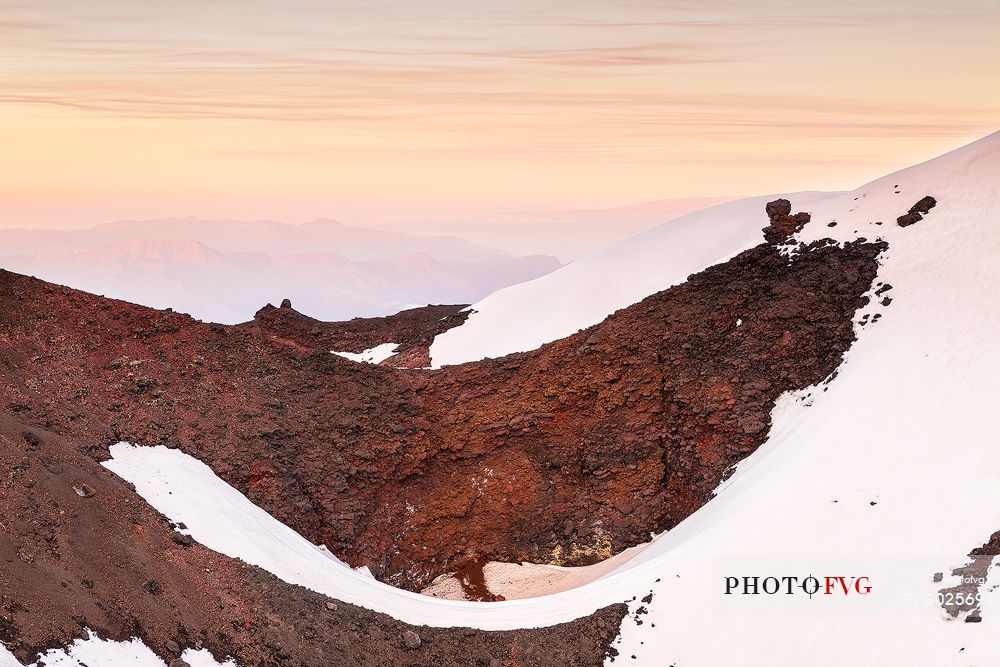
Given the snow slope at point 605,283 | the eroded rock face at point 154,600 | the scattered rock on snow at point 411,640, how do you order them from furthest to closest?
1. the snow slope at point 605,283
2. the scattered rock on snow at point 411,640
3. the eroded rock face at point 154,600

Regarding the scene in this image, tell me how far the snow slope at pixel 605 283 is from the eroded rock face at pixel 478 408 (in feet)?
29.6

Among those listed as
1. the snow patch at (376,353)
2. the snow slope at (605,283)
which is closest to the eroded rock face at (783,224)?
the snow slope at (605,283)

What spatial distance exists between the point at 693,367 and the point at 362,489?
914 cm

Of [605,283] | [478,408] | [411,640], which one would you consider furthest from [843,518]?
[605,283]

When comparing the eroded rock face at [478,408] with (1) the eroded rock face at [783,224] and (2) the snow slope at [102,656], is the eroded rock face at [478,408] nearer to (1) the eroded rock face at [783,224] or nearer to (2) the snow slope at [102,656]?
(1) the eroded rock face at [783,224]

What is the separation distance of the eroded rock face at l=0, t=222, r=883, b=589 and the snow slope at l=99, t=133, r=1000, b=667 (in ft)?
3.97

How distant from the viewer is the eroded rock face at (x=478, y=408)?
22453 mm

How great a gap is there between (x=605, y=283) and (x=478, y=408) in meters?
14.2

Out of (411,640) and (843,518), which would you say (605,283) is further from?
(411,640)

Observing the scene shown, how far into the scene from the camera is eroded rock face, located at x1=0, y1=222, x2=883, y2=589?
2245 cm

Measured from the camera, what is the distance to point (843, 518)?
59.3 feet

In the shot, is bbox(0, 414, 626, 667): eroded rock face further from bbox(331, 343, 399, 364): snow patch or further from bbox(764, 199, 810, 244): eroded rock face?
Answer: bbox(331, 343, 399, 364): snow patch

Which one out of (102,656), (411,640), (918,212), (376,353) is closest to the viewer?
(102,656)

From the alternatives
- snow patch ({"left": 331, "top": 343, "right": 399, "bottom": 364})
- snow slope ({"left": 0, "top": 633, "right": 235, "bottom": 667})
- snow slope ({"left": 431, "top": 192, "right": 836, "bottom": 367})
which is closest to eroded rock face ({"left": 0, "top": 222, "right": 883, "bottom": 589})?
snow slope ({"left": 0, "top": 633, "right": 235, "bottom": 667})
